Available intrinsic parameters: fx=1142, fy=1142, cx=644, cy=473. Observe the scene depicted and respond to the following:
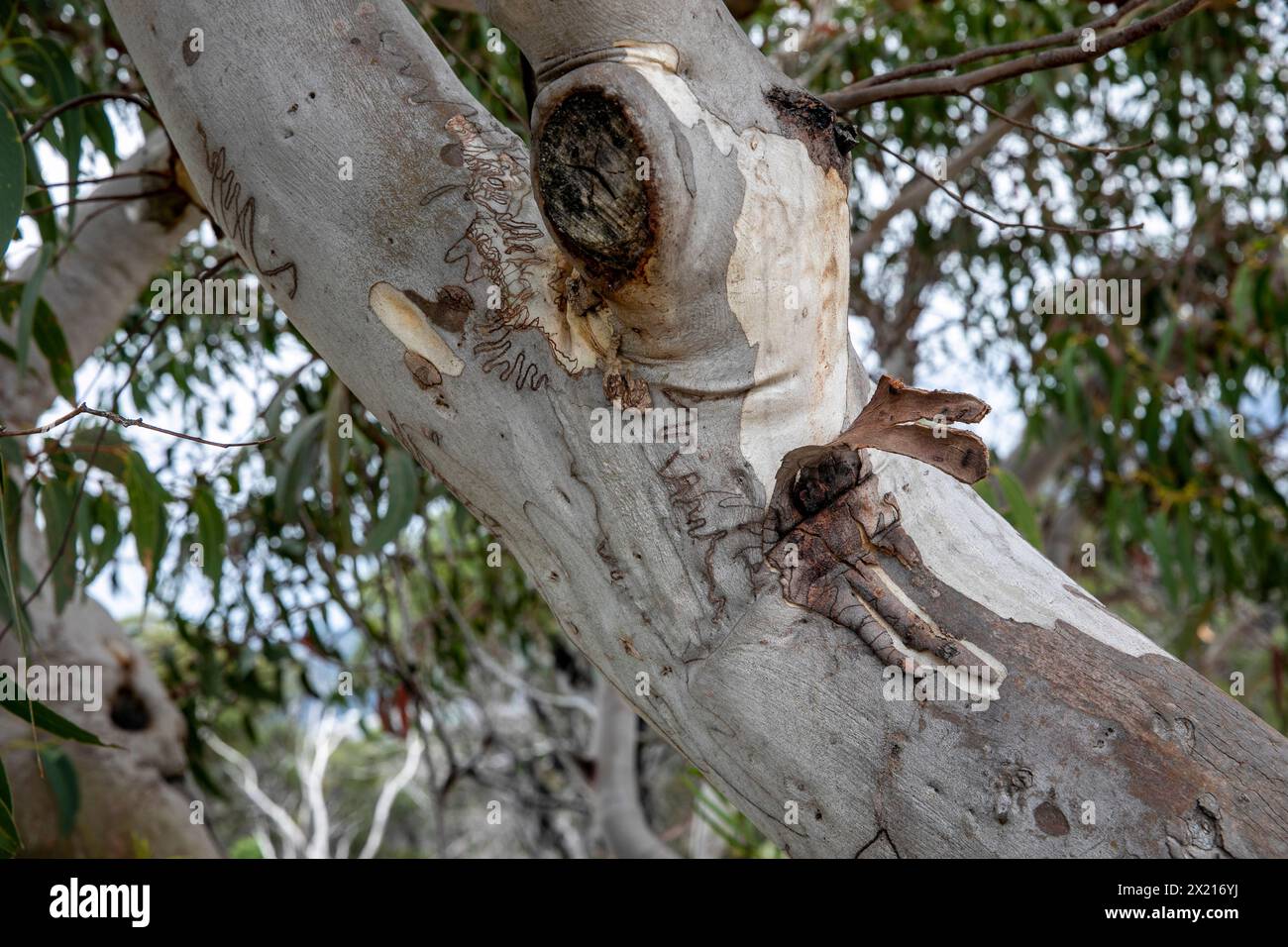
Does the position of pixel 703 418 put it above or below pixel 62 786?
above

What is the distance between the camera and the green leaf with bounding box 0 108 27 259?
3.59ft

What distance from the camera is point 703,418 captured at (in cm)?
82

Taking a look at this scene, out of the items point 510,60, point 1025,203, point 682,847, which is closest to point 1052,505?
point 1025,203

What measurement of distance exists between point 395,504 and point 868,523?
120cm

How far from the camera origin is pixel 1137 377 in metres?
3.01

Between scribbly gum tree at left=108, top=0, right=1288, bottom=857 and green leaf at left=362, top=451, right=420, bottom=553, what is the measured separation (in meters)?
0.94

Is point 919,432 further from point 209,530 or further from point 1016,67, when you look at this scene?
point 209,530

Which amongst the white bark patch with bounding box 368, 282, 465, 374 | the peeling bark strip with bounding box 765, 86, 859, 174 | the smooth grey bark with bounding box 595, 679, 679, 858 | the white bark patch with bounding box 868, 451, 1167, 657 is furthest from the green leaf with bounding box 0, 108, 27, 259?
the smooth grey bark with bounding box 595, 679, 679, 858

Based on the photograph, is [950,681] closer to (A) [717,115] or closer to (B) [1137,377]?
(A) [717,115]

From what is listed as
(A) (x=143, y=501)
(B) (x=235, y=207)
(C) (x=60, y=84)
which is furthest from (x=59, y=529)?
(B) (x=235, y=207)

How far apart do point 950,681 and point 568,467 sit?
0.98ft

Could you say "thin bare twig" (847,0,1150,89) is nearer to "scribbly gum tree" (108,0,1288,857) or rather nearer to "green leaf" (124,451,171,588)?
"scribbly gum tree" (108,0,1288,857)

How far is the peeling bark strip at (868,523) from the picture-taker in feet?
2.49

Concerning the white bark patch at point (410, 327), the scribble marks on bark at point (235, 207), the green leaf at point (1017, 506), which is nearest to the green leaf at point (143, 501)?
the scribble marks on bark at point (235, 207)
